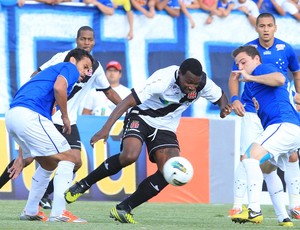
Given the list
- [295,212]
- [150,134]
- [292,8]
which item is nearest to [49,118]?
[150,134]

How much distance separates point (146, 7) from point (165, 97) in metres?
7.20

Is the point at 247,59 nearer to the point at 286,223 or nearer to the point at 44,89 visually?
the point at 286,223

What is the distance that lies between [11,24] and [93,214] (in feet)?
18.3

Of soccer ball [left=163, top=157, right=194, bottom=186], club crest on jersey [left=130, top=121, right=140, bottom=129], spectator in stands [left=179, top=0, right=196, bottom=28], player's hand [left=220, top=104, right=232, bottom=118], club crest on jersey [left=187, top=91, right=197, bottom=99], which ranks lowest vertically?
soccer ball [left=163, top=157, right=194, bottom=186]

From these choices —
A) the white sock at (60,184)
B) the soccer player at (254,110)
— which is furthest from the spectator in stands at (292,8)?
the white sock at (60,184)

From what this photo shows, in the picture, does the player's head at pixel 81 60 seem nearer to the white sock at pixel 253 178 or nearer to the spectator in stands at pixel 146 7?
the white sock at pixel 253 178

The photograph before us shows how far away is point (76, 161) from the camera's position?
11.2 meters

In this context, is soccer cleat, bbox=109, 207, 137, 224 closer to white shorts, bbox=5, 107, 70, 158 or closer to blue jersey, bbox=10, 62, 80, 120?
white shorts, bbox=5, 107, 70, 158

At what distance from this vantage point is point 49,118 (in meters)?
10.9

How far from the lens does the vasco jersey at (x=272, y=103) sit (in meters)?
10.8

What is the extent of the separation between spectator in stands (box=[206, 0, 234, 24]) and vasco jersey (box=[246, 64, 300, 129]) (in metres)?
7.80

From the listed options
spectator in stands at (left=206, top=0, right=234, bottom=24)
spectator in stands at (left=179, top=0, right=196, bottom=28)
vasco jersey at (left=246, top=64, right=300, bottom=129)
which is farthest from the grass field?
spectator in stands at (left=206, top=0, right=234, bottom=24)

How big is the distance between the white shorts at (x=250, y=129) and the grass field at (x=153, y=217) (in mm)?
1015

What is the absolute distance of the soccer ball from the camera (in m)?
10.8
